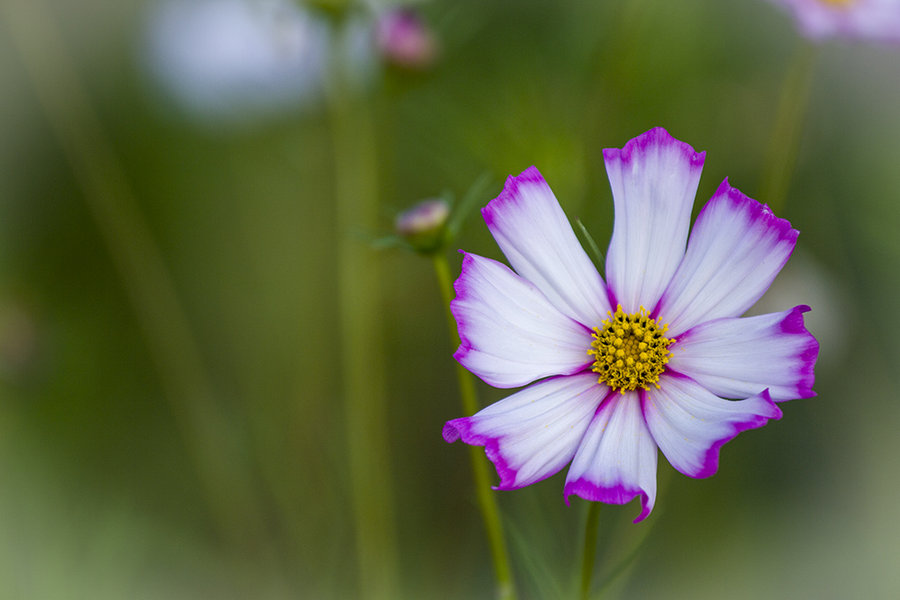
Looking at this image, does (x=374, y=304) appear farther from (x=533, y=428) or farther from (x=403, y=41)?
(x=533, y=428)

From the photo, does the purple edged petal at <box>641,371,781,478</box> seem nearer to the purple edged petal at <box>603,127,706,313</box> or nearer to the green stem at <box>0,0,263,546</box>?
the purple edged petal at <box>603,127,706,313</box>

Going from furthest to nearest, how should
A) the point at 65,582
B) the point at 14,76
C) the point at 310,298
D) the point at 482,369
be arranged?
1. the point at 14,76
2. the point at 310,298
3. the point at 65,582
4. the point at 482,369

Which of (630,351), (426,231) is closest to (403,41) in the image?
(426,231)

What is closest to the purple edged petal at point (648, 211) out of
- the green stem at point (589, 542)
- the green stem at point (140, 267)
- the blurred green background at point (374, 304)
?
the green stem at point (589, 542)

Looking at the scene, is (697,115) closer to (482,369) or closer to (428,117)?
(428,117)

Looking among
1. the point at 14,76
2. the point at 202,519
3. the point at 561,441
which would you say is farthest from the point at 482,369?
the point at 14,76
